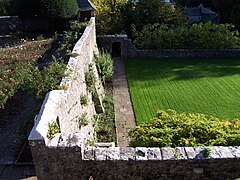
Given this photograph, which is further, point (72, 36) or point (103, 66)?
point (103, 66)

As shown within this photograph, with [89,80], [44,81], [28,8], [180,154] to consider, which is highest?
[28,8]

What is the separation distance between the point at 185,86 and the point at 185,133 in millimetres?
8722

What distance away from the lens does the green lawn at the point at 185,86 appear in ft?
41.8

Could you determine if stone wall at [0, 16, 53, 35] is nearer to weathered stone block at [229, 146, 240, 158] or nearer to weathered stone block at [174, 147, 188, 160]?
weathered stone block at [174, 147, 188, 160]

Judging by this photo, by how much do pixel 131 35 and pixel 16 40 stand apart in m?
8.77

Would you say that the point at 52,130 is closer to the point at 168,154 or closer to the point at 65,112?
the point at 65,112

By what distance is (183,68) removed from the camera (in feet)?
58.5

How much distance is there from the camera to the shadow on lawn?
655 inches

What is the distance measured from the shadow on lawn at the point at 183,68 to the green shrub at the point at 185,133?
8815 millimetres

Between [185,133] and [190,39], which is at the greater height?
[185,133]

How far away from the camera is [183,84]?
50.7ft

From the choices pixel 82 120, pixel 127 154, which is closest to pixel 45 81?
pixel 82 120

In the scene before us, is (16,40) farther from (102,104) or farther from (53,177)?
(53,177)

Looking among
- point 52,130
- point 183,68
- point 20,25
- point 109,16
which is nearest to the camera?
point 52,130
